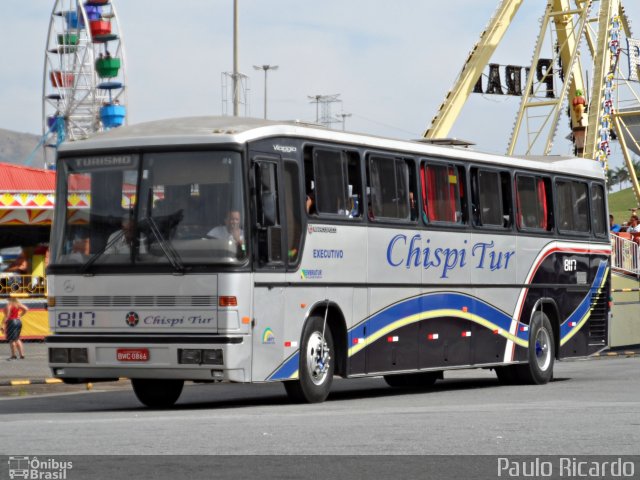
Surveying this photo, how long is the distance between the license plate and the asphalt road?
0.61m

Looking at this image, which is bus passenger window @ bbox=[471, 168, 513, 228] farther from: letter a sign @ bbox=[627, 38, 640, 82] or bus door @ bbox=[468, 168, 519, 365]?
letter a sign @ bbox=[627, 38, 640, 82]

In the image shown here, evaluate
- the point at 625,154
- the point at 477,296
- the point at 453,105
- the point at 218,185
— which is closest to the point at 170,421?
the point at 218,185

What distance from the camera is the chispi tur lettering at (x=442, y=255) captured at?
1861 centimetres

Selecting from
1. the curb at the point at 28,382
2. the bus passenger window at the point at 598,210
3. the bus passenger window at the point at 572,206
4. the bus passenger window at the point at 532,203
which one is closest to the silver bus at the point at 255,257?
the bus passenger window at the point at 532,203

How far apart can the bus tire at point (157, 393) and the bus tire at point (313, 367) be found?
1.64 m

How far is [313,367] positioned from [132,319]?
2.30m

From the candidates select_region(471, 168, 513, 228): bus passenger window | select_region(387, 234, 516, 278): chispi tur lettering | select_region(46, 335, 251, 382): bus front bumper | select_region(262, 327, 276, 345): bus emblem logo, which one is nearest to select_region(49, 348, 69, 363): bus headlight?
select_region(46, 335, 251, 382): bus front bumper

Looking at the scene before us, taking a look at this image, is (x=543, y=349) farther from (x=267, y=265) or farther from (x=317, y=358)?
(x=267, y=265)

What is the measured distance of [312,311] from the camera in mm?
16812

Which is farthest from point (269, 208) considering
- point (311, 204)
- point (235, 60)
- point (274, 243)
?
point (235, 60)

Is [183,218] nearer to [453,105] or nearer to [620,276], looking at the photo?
[620,276]

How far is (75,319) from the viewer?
52.5 feet

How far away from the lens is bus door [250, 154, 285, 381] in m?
15.6

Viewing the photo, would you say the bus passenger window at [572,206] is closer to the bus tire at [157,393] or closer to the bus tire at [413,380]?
the bus tire at [413,380]
